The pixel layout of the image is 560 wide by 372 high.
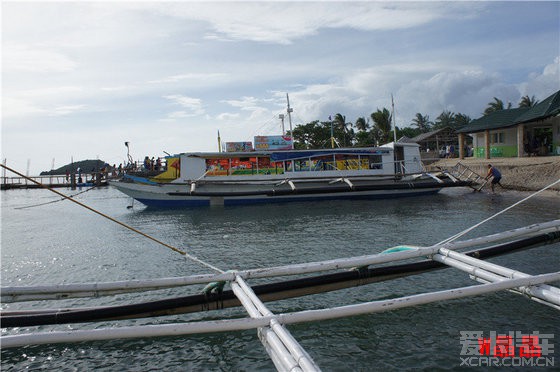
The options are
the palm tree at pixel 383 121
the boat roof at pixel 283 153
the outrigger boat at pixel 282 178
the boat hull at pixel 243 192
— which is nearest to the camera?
the boat hull at pixel 243 192

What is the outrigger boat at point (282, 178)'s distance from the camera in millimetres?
23281

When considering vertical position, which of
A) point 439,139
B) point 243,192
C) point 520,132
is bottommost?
point 243,192

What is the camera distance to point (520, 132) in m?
29.6

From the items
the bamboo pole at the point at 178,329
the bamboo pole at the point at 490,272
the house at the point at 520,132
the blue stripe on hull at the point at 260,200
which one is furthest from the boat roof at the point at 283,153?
Result: the bamboo pole at the point at 178,329

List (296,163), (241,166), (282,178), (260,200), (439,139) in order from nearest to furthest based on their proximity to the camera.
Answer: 1. (260,200)
2. (282,178)
3. (241,166)
4. (296,163)
5. (439,139)

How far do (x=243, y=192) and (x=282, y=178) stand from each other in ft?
9.95

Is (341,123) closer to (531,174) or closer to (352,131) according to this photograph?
(352,131)

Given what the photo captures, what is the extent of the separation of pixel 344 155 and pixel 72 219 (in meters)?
17.1

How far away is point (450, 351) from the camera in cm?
488

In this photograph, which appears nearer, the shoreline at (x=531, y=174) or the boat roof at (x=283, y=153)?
the shoreline at (x=531, y=174)

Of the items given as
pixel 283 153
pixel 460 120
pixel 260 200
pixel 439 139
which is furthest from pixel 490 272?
pixel 460 120

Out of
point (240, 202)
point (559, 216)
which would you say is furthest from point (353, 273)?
point (240, 202)

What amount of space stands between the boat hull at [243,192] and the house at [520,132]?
A: 10637mm

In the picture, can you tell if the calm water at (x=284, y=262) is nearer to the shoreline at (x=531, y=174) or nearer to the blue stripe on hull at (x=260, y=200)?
the blue stripe on hull at (x=260, y=200)
